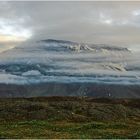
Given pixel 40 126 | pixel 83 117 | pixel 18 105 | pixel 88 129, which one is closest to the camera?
pixel 88 129

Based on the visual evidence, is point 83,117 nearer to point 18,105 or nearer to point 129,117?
point 129,117

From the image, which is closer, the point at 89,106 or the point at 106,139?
the point at 106,139

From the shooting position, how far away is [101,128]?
57.5 metres

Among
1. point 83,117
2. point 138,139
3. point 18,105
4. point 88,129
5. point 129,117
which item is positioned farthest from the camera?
point 18,105

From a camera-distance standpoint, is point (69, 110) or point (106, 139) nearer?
point (106, 139)

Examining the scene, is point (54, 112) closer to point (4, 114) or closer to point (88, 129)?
point (4, 114)

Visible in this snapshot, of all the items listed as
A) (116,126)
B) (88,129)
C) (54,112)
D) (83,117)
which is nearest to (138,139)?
(88,129)

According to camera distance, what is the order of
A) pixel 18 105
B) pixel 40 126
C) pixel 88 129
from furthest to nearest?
pixel 18 105
pixel 40 126
pixel 88 129

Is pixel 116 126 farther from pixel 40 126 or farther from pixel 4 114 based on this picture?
pixel 4 114

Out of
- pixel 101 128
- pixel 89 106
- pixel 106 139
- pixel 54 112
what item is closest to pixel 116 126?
pixel 101 128

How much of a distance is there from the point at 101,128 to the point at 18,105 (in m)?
40.0

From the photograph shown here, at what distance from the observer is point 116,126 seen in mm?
61469

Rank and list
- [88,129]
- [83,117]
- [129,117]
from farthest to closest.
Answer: [129,117], [83,117], [88,129]

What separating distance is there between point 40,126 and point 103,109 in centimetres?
3228
